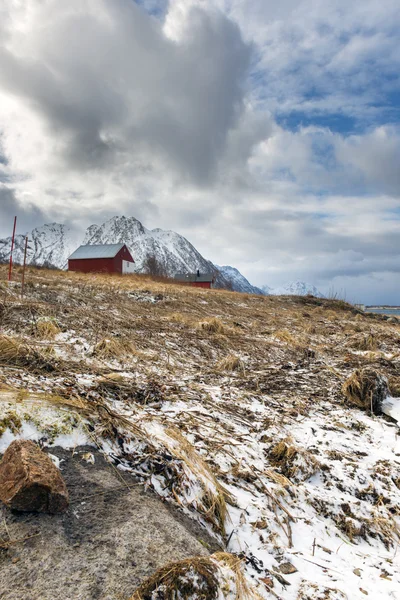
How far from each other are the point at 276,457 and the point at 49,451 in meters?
1.75

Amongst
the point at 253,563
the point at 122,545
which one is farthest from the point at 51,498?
the point at 253,563

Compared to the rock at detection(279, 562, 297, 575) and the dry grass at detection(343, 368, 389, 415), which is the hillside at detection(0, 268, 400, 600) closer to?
the rock at detection(279, 562, 297, 575)

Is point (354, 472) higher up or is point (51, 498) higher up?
point (51, 498)

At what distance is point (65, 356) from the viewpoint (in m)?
3.92

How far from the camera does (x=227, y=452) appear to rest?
2461 millimetres

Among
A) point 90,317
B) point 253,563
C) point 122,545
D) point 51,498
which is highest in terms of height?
point 90,317

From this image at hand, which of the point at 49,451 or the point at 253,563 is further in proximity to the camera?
the point at 49,451

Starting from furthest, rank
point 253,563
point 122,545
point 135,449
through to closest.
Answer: point 135,449 → point 253,563 → point 122,545

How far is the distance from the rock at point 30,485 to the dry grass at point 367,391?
11.4 ft

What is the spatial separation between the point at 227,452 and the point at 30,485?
1.50 meters

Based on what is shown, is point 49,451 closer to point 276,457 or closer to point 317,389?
point 276,457

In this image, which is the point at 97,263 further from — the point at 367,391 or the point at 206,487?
the point at 206,487

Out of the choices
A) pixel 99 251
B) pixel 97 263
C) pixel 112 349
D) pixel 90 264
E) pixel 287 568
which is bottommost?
Answer: pixel 287 568

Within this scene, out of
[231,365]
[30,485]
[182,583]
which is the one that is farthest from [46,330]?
[182,583]
